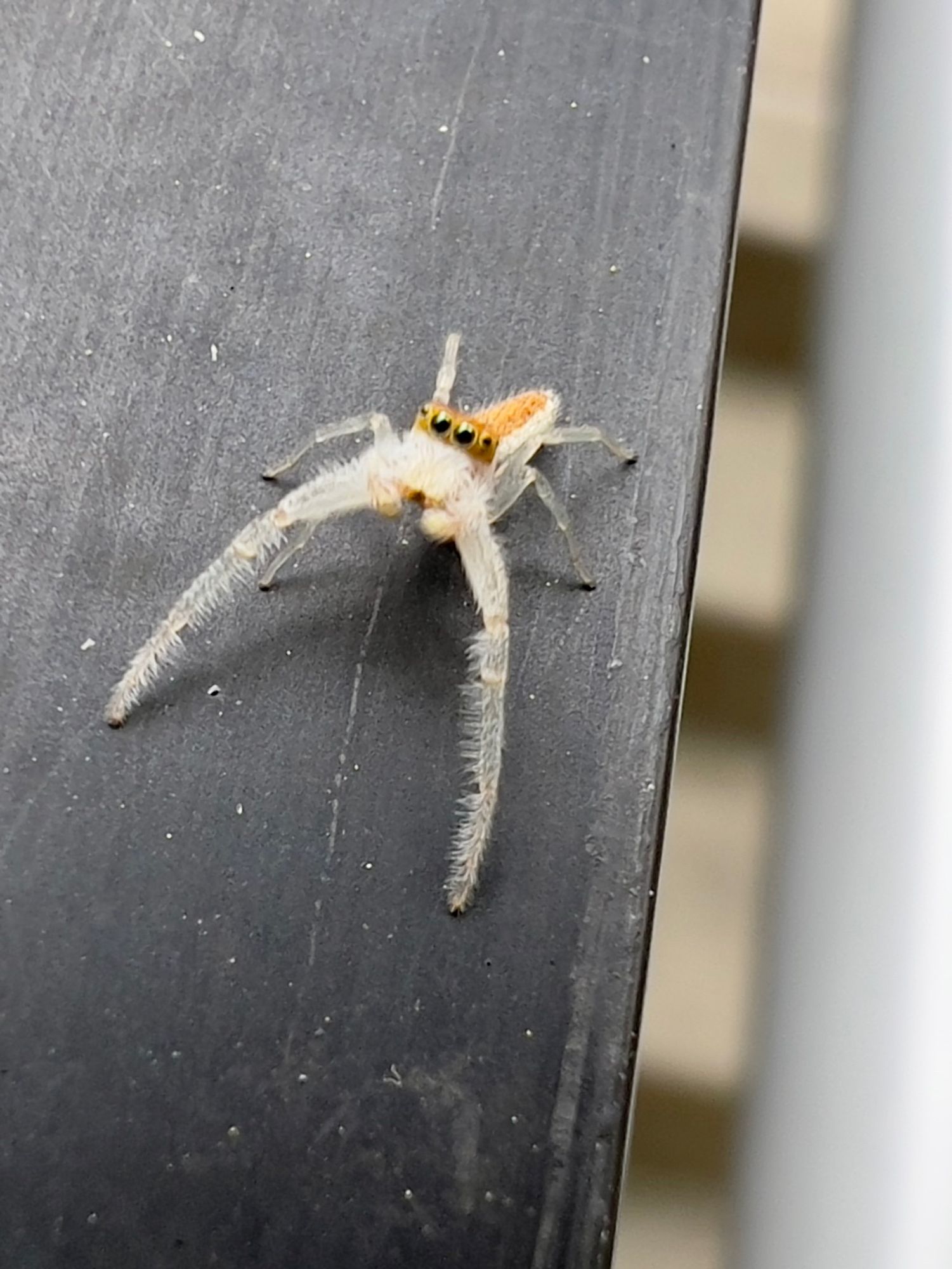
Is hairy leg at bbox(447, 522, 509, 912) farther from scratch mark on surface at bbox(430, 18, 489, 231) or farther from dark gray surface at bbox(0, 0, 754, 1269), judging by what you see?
scratch mark on surface at bbox(430, 18, 489, 231)

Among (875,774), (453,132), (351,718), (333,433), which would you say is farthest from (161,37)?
(875,774)

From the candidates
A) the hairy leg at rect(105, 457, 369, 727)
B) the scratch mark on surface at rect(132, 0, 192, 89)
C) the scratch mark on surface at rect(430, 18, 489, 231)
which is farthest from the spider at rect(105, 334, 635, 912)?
the scratch mark on surface at rect(132, 0, 192, 89)

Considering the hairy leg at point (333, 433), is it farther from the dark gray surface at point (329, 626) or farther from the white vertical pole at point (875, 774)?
the white vertical pole at point (875, 774)

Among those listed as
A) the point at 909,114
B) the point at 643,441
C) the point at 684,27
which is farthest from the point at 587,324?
the point at 909,114

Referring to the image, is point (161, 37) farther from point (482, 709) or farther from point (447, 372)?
point (482, 709)

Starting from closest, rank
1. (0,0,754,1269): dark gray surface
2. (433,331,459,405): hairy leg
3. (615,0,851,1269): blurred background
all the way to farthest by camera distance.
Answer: (0,0,754,1269): dark gray surface → (433,331,459,405): hairy leg → (615,0,851,1269): blurred background

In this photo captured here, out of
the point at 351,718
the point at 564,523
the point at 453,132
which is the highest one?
the point at 453,132

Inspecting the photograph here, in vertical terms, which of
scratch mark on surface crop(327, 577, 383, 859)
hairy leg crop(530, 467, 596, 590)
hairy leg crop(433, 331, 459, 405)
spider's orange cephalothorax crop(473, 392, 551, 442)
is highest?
hairy leg crop(433, 331, 459, 405)
